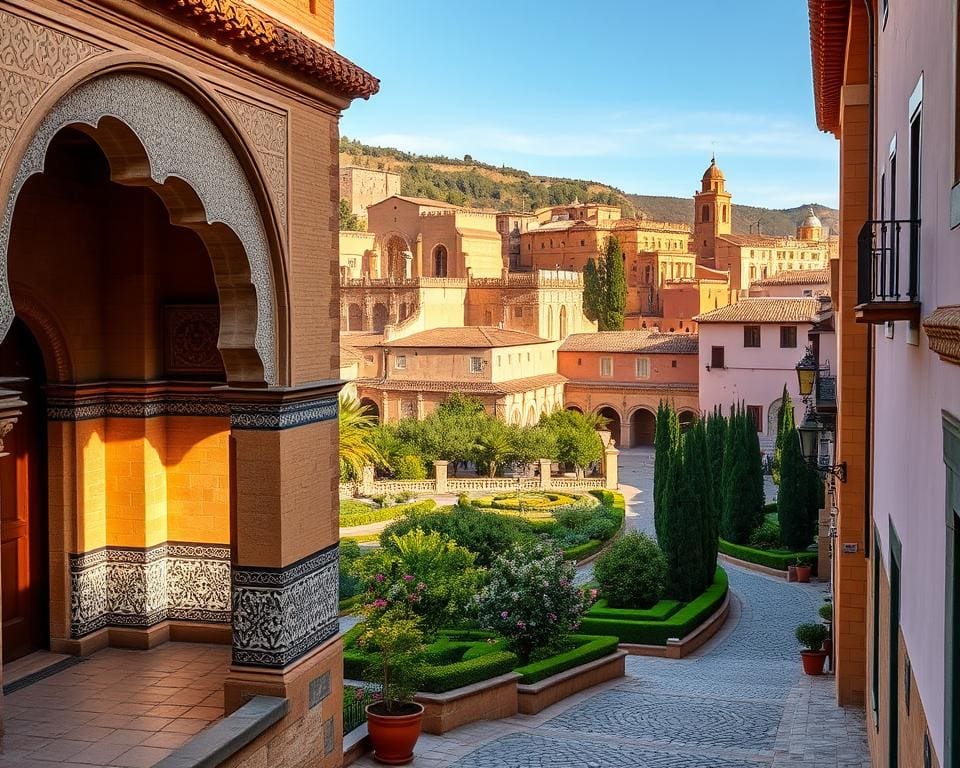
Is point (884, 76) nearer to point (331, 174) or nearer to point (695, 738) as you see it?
point (331, 174)

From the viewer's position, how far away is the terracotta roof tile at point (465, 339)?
49.4 meters

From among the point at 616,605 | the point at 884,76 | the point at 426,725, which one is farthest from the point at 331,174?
the point at 616,605

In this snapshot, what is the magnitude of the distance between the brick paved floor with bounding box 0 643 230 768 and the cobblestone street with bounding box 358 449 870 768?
103 inches

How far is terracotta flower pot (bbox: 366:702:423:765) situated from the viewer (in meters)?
10.0

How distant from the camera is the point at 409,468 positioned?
39719mm

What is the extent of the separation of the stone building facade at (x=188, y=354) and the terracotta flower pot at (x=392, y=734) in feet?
3.76

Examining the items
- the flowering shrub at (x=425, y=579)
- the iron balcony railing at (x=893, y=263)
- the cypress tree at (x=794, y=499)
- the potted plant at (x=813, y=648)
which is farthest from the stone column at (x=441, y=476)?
the iron balcony railing at (x=893, y=263)

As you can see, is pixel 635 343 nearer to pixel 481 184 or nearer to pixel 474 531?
pixel 474 531

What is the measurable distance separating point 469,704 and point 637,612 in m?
7.74

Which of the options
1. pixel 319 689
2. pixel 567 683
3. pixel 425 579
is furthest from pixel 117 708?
pixel 567 683

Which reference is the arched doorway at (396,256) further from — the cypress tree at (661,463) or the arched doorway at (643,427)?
the cypress tree at (661,463)

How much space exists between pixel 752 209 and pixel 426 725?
163m

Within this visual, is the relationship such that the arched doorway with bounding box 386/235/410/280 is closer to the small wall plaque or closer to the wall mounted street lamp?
the wall mounted street lamp

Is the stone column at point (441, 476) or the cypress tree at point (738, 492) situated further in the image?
the stone column at point (441, 476)
